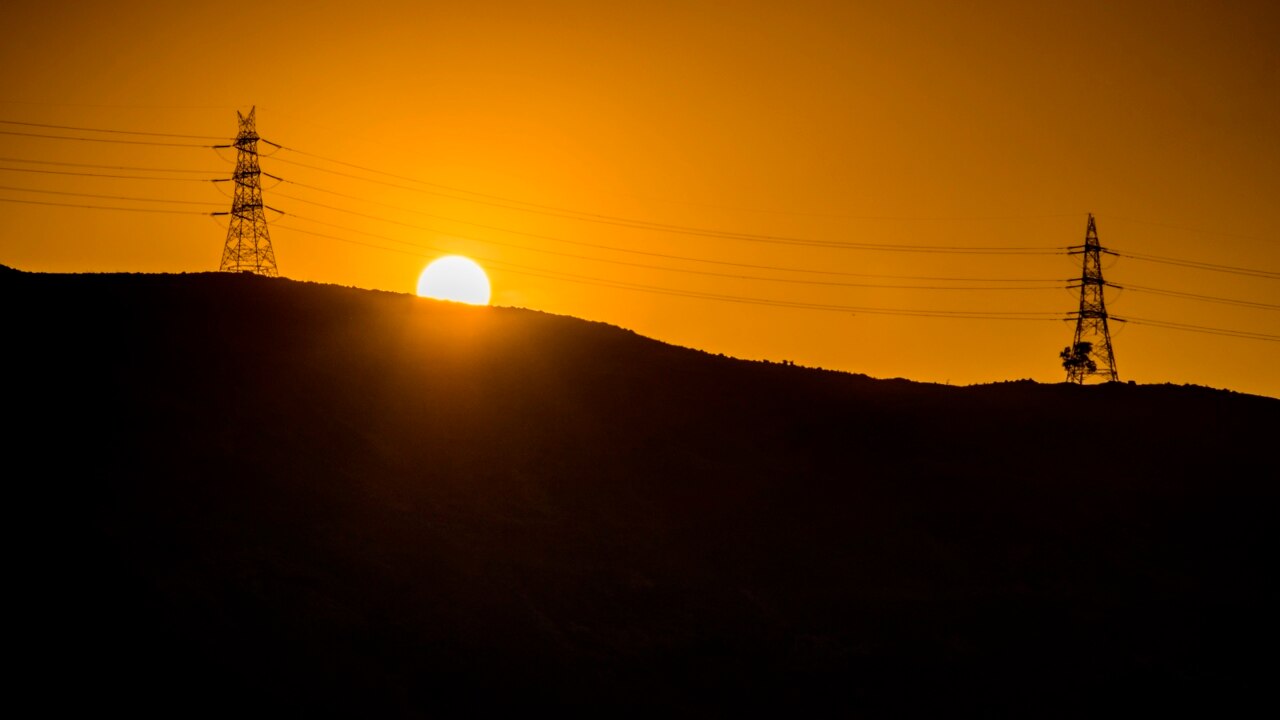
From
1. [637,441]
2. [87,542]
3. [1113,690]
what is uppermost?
[637,441]

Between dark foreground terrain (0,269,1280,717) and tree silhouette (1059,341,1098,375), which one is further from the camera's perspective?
tree silhouette (1059,341,1098,375)

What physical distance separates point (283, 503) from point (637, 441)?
46.2ft

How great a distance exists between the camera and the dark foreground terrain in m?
28.1

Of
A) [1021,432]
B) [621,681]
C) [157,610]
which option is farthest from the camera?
[1021,432]

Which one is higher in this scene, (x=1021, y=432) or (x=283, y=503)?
(x=1021, y=432)

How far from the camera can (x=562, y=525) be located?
121ft

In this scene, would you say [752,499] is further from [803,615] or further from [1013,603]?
[1013,603]

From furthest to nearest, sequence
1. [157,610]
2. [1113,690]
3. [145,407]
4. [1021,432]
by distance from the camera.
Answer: [1021,432], [145,407], [1113,690], [157,610]

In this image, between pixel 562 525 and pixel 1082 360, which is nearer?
pixel 562 525

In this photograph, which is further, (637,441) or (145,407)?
(637,441)

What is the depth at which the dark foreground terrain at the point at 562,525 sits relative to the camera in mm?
28094

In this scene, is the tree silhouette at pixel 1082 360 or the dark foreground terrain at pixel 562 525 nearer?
the dark foreground terrain at pixel 562 525

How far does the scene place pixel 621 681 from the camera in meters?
30.1

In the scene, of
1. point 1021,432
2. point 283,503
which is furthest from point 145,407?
point 1021,432
